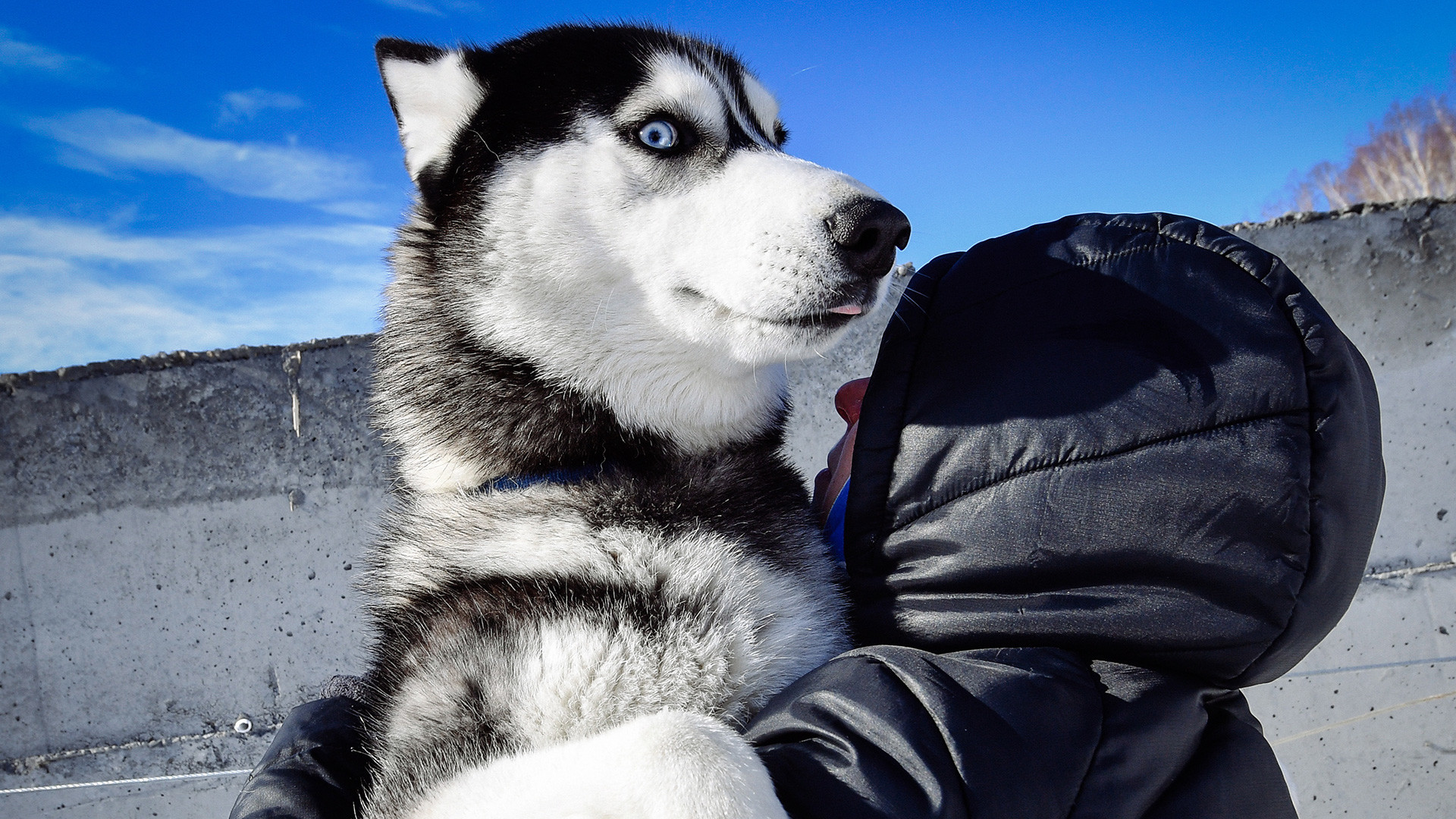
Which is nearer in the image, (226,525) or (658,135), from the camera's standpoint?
(658,135)

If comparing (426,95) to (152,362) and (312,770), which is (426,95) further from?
(152,362)

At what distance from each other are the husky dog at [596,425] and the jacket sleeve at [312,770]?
8.7 inches

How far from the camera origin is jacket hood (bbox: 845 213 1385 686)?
963 millimetres

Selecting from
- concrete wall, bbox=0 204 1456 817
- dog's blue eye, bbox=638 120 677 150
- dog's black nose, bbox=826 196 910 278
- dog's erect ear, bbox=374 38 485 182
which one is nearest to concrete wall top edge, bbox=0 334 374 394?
concrete wall, bbox=0 204 1456 817

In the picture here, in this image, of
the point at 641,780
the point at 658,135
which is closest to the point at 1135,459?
the point at 641,780

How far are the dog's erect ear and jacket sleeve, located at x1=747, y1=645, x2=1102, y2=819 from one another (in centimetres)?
140

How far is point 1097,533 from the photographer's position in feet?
3.29

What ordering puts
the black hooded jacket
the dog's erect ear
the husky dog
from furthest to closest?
the dog's erect ear < the husky dog < the black hooded jacket

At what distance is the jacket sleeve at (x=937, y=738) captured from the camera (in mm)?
865

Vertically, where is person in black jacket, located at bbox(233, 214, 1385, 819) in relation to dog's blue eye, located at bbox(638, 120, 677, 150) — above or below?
below

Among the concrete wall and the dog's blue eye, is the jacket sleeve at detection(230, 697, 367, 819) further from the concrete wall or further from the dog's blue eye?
the concrete wall

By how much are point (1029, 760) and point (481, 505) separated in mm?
918

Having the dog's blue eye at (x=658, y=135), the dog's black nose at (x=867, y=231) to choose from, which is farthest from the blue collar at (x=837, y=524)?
the dog's blue eye at (x=658, y=135)

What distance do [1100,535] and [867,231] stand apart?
0.61m
